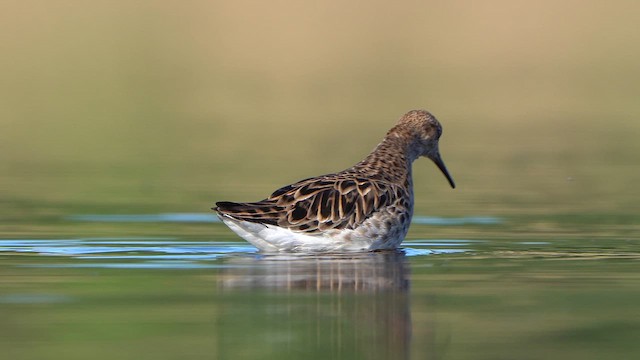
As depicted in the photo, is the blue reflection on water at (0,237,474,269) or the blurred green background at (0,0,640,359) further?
the blue reflection on water at (0,237,474,269)

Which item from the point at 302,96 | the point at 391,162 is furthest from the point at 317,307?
the point at 302,96

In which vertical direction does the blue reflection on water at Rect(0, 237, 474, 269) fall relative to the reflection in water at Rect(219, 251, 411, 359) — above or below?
above

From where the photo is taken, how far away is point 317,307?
1122 centimetres

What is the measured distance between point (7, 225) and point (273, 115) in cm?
1706

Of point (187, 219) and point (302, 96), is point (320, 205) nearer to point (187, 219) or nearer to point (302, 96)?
point (187, 219)

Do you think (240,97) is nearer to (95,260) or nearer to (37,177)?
(37,177)

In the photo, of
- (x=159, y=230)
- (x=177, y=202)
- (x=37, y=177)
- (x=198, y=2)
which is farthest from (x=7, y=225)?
(x=198, y=2)

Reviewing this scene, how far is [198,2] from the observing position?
5741 centimetres

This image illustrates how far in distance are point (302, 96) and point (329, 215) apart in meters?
24.8

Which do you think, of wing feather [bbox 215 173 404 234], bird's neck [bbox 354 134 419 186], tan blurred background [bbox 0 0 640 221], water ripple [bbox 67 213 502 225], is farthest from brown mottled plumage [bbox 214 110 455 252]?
tan blurred background [bbox 0 0 640 221]

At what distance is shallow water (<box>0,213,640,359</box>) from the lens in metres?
Answer: 9.95

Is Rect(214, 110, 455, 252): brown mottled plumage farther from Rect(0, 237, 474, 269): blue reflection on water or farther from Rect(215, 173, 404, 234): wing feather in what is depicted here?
Rect(0, 237, 474, 269): blue reflection on water

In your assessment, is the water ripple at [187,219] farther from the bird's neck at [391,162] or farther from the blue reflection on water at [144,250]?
the blue reflection on water at [144,250]

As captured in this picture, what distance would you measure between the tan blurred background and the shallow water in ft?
12.0
